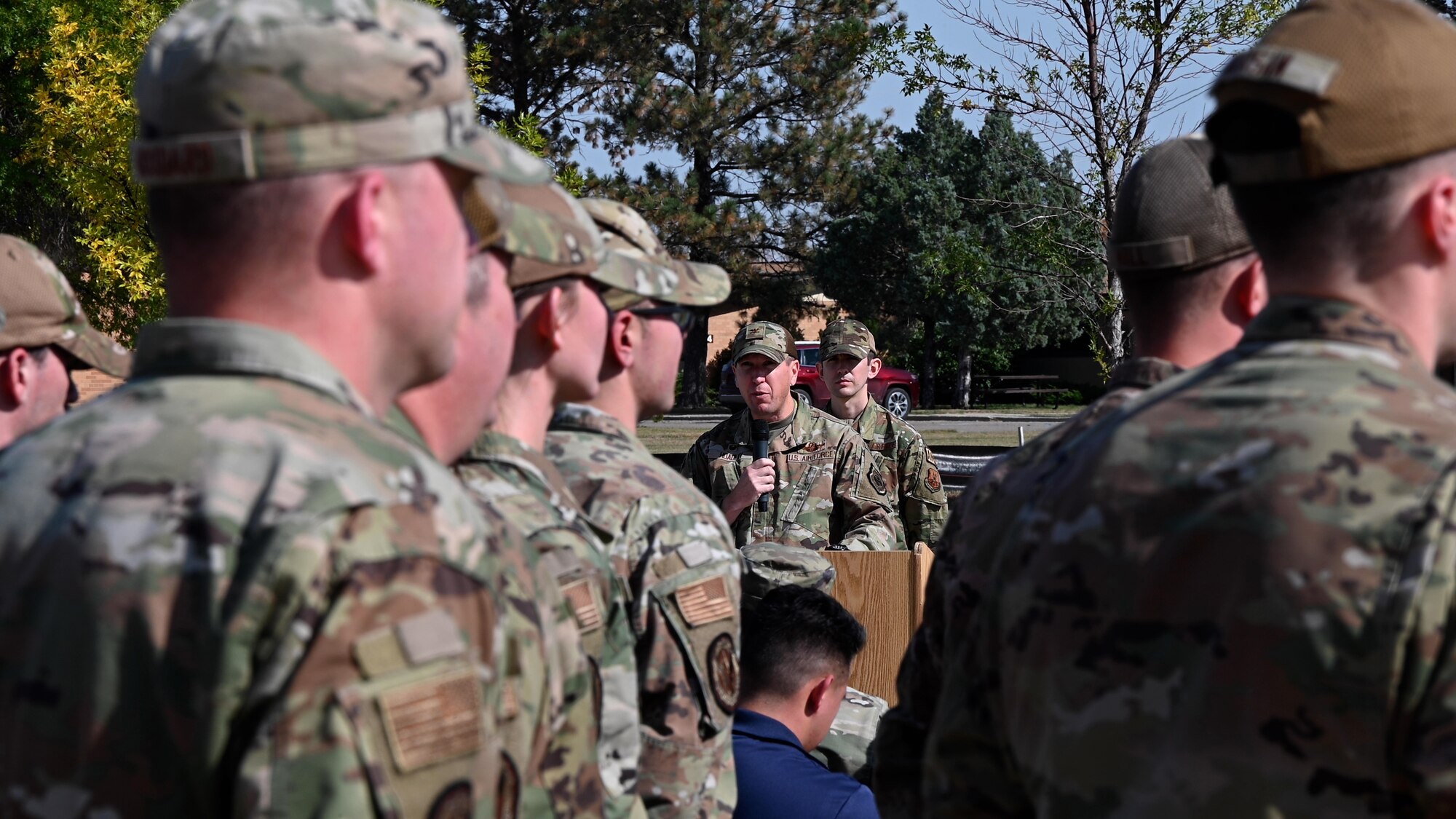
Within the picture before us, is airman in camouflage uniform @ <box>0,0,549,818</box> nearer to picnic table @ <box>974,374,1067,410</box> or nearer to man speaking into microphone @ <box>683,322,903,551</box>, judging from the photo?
man speaking into microphone @ <box>683,322,903,551</box>

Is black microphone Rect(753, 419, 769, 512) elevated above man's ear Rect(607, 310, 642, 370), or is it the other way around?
man's ear Rect(607, 310, 642, 370)

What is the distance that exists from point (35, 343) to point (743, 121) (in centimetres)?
3251

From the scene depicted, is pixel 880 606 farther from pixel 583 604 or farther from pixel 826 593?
pixel 583 604

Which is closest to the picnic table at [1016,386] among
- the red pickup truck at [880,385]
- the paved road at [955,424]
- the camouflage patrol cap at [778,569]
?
the red pickup truck at [880,385]

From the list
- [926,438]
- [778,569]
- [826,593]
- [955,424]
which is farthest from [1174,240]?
[955,424]

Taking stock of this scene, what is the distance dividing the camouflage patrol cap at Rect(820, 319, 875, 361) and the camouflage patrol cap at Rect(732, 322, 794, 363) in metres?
0.57

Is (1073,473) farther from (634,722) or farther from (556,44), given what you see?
(556,44)

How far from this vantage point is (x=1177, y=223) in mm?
2594

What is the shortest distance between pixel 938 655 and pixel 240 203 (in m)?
1.50

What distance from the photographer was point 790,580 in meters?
4.80

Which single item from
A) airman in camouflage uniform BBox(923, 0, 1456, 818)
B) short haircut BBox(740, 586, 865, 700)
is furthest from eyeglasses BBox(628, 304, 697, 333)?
airman in camouflage uniform BBox(923, 0, 1456, 818)

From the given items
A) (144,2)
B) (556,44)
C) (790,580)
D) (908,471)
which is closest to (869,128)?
(556,44)

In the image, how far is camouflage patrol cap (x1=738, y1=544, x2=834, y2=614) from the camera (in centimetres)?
478

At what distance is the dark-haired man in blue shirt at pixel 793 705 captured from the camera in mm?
3576
